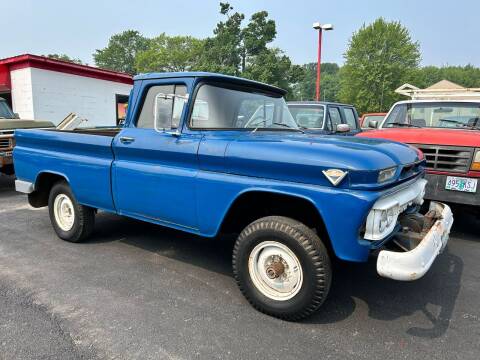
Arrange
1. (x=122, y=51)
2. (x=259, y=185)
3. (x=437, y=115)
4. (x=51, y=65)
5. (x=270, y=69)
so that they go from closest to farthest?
(x=259, y=185), (x=437, y=115), (x=51, y=65), (x=270, y=69), (x=122, y=51)

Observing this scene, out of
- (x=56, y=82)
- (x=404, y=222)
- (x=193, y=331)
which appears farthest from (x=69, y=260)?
(x=56, y=82)

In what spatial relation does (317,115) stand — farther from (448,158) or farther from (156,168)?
(156,168)

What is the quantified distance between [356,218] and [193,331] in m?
1.44

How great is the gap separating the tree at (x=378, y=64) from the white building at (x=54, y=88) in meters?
29.6

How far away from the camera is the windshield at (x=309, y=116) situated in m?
8.17

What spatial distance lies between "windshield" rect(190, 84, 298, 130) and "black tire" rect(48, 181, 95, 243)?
1.96 metres

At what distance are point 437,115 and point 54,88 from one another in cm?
1234

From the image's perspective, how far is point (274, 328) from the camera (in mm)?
2959

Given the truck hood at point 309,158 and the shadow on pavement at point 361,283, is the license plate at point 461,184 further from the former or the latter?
the truck hood at point 309,158

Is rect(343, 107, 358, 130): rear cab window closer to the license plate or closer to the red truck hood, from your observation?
the red truck hood

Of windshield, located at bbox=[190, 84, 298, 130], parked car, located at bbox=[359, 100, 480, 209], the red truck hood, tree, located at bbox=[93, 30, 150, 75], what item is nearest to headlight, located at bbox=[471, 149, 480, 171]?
parked car, located at bbox=[359, 100, 480, 209]

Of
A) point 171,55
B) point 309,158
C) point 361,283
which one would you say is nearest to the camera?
point 309,158

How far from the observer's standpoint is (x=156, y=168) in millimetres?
3666

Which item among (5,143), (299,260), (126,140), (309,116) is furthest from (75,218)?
(309,116)
